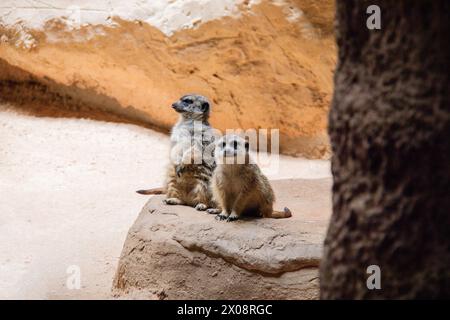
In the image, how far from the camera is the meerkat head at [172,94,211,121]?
4.23 metres

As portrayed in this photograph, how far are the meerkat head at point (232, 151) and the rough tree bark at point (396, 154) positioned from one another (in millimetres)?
1526

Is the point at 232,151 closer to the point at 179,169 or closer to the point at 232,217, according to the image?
the point at 232,217

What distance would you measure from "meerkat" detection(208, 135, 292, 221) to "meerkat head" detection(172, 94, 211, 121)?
726mm

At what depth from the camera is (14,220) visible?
4.96 metres

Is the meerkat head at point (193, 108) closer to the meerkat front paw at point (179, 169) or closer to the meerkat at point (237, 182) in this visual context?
the meerkat front paw at point (179, 169)

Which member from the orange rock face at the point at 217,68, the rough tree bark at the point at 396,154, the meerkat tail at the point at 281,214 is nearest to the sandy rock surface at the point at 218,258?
the meerkat tail at the point at 281,214

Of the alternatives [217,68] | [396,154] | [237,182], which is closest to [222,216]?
[237,182]

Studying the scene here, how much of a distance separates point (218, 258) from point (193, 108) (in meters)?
1.38

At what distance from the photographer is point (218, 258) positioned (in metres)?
3.22

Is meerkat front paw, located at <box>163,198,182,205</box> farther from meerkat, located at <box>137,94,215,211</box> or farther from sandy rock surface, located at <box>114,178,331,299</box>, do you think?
sandy rock surface, located at <box>114,178,331,299</box>

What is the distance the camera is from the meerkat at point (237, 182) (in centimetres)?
348

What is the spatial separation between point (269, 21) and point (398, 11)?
454 centimetres

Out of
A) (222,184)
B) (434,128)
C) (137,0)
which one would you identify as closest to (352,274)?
(434,128)

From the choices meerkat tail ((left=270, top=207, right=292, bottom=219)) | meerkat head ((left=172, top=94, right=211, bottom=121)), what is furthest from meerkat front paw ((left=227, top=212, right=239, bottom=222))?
meerkat head ((left=172, top=94, right=211, bottom=121))
